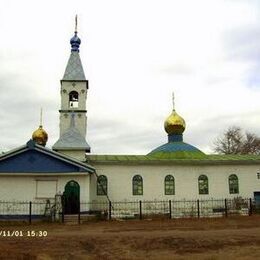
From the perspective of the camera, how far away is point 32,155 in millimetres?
24297

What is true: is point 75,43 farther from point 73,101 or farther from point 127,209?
point 127,209

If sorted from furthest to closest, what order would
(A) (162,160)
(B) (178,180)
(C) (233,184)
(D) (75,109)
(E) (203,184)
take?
(D) (75,109)
(C) (233,184)
(E) (203,184)
(B) (178,180)
(A) (162,160)

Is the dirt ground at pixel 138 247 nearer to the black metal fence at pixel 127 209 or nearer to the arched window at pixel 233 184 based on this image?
the black metal fence at pixel 127 209


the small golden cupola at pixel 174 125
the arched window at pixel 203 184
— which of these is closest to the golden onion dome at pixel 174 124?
the small golden cupola at pixel 174 125

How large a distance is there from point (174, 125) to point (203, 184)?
288 inches

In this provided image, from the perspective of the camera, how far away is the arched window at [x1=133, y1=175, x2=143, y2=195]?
27719 millimetres

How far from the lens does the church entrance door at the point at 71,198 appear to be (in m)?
24.2

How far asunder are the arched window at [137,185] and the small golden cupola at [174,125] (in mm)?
7674

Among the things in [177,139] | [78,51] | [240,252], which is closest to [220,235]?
[240,252]

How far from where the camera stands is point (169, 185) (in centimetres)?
2806

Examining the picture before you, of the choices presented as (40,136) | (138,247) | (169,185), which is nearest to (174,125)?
(169,185)

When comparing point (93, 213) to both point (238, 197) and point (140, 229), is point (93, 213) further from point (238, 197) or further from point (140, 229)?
point (238, 197)

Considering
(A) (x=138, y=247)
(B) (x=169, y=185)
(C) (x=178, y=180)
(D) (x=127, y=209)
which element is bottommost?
(A) (x=138, y=247)

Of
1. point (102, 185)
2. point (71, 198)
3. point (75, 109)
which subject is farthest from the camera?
point (75, 109)
